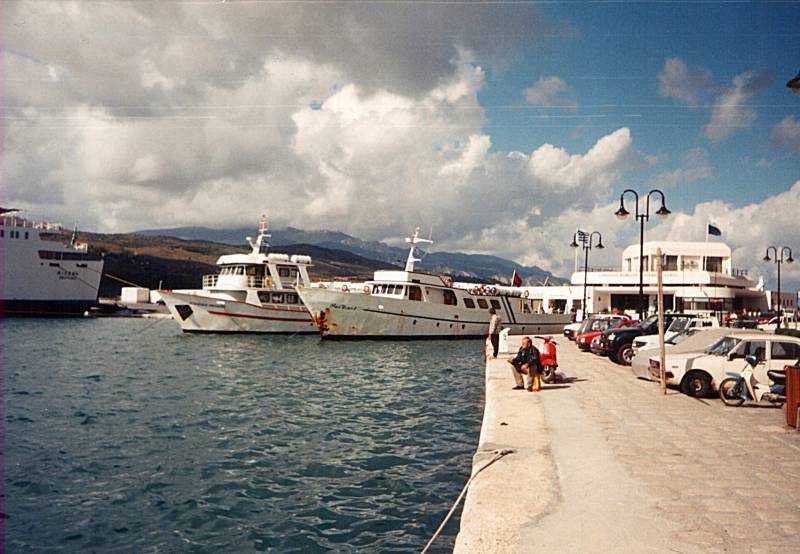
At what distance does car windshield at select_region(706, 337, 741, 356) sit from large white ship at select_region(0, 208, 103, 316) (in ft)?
236

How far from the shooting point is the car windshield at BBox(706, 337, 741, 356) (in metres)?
12.9

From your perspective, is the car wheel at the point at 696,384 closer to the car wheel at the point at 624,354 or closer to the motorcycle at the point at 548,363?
the motorcycle at the point at 548,363

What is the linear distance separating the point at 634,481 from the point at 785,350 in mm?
7460

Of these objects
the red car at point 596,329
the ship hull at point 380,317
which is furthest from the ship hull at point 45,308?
the red car at point 596,329

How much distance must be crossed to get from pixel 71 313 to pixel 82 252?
767 centimetres

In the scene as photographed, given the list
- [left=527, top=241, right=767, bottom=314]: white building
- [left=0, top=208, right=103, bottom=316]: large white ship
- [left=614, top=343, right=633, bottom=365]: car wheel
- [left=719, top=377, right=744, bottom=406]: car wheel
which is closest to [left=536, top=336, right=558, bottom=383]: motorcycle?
[left=719, top=377, right=744, bottom=406]: car wheel

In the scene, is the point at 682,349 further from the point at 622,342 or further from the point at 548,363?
the point at 622,342

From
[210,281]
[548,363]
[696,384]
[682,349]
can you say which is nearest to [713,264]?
[210,281]

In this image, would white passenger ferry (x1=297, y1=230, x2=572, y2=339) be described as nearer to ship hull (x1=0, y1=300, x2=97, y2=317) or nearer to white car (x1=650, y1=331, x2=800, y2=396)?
white car (x1=650, y1=331, x2=800, y2=396)

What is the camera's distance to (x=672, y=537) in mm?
5141

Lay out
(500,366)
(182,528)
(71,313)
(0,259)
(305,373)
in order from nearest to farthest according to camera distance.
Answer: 1. (182,528)
2. (500,366)
3. (305,373)
4. (0,259)
5. (71,313)

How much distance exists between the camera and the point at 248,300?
4681cm

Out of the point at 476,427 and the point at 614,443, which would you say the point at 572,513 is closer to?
the point at 614,443

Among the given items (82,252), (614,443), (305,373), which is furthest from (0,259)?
(614,443)
